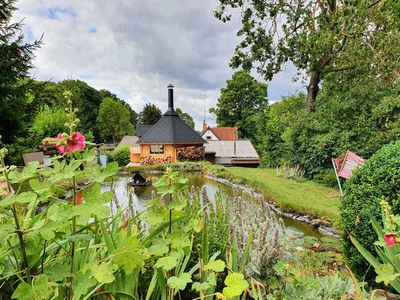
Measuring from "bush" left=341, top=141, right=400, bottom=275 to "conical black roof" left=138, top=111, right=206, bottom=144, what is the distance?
64.3ft

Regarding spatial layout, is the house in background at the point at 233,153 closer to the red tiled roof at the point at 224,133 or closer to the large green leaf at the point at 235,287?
the red tiled roof at the point at 224,133

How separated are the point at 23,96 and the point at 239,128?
90.3 feet

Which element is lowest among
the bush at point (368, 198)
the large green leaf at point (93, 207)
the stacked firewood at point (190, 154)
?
the stacked firewood at point (190, 154)

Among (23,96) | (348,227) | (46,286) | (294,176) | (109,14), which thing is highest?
(109,14)

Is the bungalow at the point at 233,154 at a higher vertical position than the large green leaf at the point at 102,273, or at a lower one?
lower

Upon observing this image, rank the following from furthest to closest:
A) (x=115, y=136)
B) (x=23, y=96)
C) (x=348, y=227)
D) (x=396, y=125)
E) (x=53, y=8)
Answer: (x=115, y=136) < (x=396, y=125) < (x=23, y=96) < (x=53, y=8) < (x=348, y=227)

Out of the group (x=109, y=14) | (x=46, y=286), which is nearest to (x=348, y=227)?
(x=46, y=286)

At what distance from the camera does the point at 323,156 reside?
11.7 m

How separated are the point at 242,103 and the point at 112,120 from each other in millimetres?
23607

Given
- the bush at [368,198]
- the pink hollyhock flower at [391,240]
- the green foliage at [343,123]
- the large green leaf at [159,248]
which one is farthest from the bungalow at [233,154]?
the large green leaf at [159,248]

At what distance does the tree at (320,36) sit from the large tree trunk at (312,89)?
0.22ft

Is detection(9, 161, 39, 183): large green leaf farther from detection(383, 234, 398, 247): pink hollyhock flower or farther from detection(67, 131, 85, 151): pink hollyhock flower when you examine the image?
detection(383, 234, 398, 247): pink hollyhock flower

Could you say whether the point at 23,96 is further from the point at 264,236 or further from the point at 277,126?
the point at 277,126

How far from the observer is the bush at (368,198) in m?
Answer: 2.64
